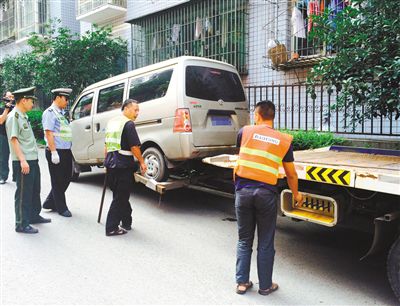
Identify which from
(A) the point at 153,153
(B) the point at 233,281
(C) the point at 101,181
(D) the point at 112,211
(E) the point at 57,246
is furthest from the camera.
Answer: (C) the point at 101,181

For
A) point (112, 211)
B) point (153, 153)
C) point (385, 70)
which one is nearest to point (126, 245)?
point (112, 211)

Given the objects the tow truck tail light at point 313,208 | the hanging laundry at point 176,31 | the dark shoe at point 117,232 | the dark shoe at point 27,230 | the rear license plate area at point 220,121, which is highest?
the hanging laundry at point 176,31

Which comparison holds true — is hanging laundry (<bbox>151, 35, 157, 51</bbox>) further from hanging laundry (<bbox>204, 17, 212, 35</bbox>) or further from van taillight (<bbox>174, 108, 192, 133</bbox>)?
van taillight (<bbox>174, 108, 192, 133</bbox>)

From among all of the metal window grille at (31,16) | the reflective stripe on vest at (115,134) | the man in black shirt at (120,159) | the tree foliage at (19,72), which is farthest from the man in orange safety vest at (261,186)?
the metal window grille at (31,16)

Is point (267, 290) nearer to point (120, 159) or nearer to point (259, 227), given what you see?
point (259, 227)

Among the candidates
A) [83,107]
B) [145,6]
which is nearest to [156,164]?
[83,107]

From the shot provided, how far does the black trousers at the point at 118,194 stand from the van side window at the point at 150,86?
1477 millimetres

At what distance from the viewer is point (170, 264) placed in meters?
4.13

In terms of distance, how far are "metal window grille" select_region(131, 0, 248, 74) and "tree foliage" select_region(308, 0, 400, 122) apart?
5.61 metres

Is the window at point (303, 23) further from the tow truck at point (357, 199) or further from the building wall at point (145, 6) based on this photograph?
the tow truck at point (357, 199)

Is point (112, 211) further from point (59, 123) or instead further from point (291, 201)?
point (291, 201)

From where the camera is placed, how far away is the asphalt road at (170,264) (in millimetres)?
3424

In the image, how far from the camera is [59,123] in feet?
19.2

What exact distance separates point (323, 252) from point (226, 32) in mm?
7758
